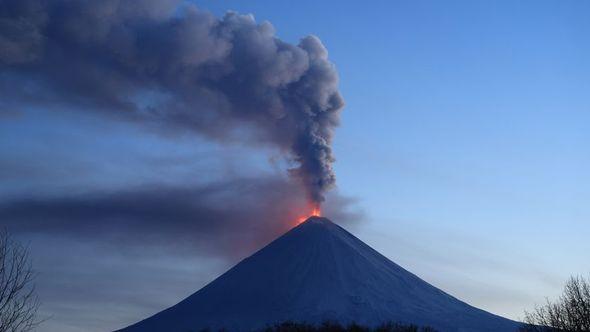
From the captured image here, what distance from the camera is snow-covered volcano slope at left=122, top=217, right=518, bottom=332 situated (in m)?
92.8

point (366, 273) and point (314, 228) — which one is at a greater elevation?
point (314, 228)

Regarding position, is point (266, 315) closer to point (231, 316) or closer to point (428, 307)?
point (231, 316)

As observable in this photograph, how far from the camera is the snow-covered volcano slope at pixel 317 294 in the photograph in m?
92.8

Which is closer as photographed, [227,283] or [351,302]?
[351,302]

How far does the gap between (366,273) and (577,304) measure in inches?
2914

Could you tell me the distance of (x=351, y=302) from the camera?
9569 cm

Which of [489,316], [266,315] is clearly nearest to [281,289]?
[266,315]

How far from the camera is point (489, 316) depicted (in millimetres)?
99750

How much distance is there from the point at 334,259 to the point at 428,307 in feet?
56.3

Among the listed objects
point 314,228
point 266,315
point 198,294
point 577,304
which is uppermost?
point 314,228

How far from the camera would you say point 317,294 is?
3917 inches

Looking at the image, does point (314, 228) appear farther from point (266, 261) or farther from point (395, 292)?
point (395, 292)

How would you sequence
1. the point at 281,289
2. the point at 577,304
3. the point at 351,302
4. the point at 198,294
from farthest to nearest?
the point at 198,294, the point at 281,289, the point at 351,302, the point at 577,304

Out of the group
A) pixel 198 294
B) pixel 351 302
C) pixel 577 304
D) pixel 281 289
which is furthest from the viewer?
pixel 198 294
